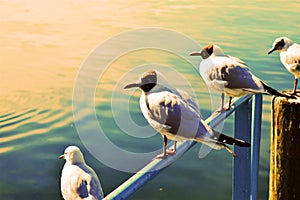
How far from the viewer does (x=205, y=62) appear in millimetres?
4238

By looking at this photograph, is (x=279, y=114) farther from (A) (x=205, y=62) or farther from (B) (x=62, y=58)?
(B) (x=62, y=58)

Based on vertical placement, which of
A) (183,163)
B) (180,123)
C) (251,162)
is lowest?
(183,163)

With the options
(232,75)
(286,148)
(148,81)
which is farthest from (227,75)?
(286,148)

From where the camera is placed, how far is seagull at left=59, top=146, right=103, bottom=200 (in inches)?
103

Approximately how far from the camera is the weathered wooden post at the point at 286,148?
257cm

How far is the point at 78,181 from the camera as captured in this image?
278 cm

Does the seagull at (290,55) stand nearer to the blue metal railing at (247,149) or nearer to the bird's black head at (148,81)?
the blue metal railing at (247,149)

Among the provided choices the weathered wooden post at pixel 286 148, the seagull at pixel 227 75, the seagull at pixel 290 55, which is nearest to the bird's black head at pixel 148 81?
the weathered wooden post at pixel 286 148

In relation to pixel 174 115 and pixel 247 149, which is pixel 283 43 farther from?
pixel 174 115

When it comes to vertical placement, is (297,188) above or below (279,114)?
below

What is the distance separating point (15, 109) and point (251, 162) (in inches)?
350

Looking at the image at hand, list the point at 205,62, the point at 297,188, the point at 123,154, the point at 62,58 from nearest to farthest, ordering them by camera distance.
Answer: the point at 297,188 → the point at 205,62 → the point at 123,154 → the point at 62,58


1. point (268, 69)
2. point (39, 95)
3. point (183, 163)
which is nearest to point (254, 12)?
point (268, 69)

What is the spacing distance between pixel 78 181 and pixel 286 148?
3.43ft
